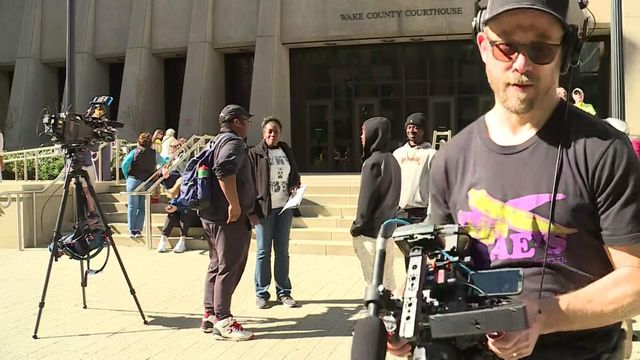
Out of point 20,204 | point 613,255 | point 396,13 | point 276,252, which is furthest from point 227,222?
point 396,13

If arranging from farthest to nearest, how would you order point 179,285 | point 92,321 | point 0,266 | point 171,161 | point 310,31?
point 310,31, point 171,161, point 0,266, point 179,285, point 92,321

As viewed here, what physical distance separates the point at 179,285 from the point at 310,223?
352cm

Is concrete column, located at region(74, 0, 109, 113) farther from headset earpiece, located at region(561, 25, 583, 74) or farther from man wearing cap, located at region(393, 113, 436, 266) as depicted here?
headset earpiece, located at region(561, 25, 583, 74)

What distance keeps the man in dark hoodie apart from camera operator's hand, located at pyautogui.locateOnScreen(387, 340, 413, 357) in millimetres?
3866

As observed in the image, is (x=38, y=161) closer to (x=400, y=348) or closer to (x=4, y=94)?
(x=400, y=348)

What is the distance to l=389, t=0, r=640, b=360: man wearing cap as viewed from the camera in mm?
1511

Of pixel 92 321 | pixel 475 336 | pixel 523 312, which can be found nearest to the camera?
pixel 523 312

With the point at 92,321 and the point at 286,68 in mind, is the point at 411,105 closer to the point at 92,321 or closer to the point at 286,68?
the point at 286,68

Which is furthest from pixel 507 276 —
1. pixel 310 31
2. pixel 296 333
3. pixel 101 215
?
pixel 310 31

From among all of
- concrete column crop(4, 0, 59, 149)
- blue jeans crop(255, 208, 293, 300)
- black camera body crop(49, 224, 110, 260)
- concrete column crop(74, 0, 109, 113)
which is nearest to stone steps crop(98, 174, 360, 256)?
blue jeans crop(255, 208, 293, 300)

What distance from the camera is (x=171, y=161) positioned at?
37.9ft

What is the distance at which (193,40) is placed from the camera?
68.3 ft

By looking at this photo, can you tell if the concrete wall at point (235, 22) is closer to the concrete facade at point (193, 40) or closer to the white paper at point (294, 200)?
the concrete facade at point (193, 40)

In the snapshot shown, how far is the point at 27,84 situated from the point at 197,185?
2233 centimetres
